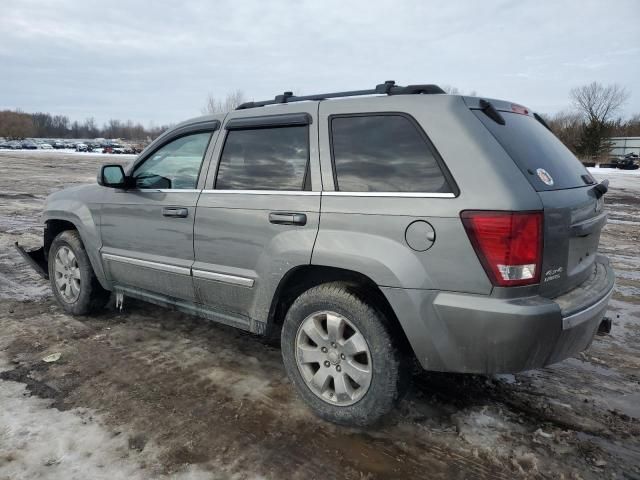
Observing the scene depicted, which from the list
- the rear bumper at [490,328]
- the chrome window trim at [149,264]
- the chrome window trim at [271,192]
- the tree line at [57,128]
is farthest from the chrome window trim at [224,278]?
the tree line at [57,128]

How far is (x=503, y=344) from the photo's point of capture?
232 centimetres

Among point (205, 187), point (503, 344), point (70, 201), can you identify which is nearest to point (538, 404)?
point (503, 344)

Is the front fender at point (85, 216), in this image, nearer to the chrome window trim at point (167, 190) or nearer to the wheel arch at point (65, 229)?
the wheel arch at point (65, 229)

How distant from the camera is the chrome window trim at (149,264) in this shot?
3.58 metres

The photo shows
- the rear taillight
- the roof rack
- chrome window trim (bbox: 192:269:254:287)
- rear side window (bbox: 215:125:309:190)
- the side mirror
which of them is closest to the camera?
the rear taillight

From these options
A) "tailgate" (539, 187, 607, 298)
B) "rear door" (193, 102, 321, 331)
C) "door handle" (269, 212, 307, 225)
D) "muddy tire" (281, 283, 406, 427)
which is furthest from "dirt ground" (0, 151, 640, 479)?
"door handle" (269, 212, 307, 225)

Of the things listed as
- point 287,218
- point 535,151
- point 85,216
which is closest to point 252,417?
point 287,218

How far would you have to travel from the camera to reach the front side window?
3.64m

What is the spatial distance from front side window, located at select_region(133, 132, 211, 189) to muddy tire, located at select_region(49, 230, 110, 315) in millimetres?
1037

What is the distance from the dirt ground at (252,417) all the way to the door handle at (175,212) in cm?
112

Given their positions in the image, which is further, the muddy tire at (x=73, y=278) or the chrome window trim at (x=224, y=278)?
the muddy tire at (x=73, y=278)

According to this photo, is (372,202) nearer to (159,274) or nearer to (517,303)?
(517,303)

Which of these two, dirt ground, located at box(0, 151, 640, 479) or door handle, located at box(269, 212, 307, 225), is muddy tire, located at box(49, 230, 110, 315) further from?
door handle, located at box(269, 212, 307, 225)

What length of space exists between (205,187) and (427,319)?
1.91 meters
